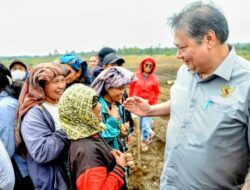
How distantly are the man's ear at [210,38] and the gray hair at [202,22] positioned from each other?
17mm

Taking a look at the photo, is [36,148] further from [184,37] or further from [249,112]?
[249,112]

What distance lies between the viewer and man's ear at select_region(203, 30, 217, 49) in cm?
188

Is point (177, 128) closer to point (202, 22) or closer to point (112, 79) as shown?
point (202, 22)

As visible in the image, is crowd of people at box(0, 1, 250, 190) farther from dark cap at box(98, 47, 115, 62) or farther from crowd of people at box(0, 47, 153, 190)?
dark cap at box(98, 47, 115, 62)

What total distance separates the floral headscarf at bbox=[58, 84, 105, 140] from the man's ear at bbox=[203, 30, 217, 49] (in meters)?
0.79

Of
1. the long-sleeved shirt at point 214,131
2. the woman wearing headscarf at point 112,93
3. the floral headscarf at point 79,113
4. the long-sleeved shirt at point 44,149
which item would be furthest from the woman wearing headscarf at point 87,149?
the woman wearing headscarf at point 112,93

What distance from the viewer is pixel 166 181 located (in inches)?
86.3

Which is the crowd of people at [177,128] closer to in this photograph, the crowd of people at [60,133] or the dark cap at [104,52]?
the crowd of people at [60,133]

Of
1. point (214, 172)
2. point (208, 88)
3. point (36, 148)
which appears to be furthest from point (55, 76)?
point (214, 172)

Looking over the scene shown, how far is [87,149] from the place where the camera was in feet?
6.40

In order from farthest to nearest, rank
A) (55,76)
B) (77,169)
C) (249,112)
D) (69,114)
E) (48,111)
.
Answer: (55,76) < (48,111) < (69,114) < (77,169) < (249,112)

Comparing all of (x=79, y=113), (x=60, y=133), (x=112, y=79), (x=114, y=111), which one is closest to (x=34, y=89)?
(x=60, y=133)

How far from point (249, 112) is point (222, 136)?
209 millimetres

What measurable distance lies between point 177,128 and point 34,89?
1.16m
